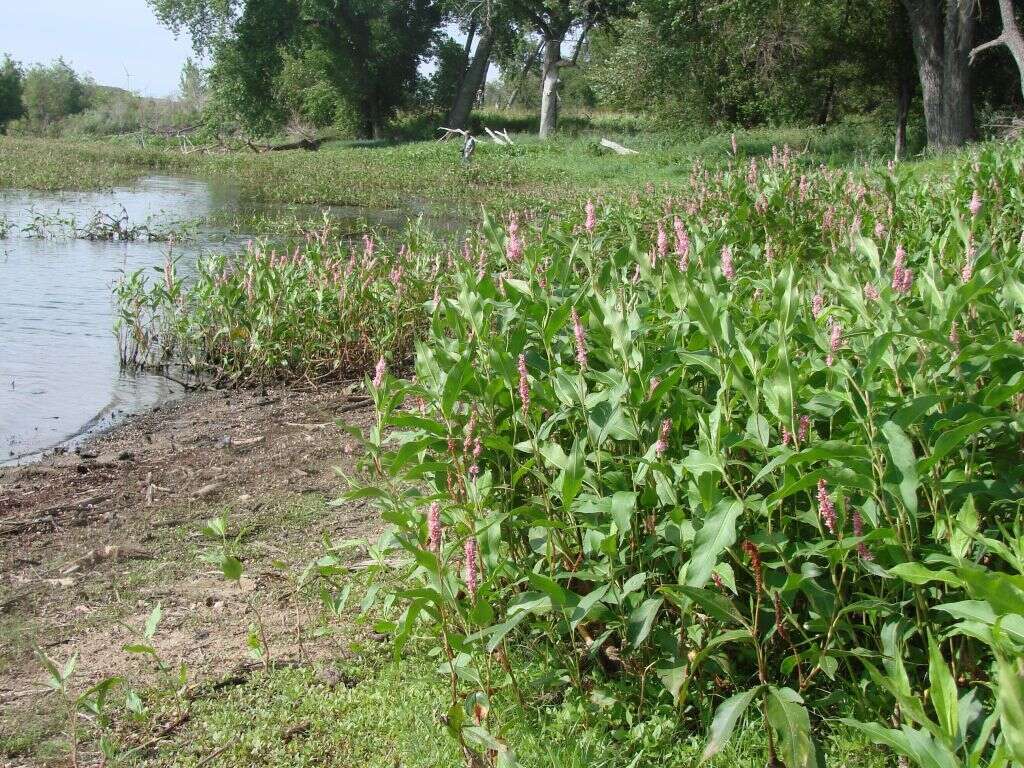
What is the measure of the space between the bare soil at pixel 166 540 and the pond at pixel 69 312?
2.25ft

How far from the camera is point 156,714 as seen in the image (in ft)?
9.60

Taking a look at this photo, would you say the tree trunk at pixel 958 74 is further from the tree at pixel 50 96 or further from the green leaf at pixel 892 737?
the tree at pixel 50 96

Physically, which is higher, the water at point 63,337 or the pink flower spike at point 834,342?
the pink flower spike at point 834,342

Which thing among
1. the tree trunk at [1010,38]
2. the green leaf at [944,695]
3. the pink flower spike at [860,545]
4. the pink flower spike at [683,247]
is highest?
the tree trunk at [1010,38]

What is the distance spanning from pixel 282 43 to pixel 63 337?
3783 cm

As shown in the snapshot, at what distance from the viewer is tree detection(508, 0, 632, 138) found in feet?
124

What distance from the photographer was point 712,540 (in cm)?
227

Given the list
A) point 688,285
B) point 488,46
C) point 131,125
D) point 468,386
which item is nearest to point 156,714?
point 468,386

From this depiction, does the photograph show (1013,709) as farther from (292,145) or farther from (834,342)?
(292,145)

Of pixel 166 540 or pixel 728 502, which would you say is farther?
pixel 166 540

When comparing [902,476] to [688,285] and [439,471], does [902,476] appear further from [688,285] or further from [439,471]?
[439,471]

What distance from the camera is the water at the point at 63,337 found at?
6.83 metres

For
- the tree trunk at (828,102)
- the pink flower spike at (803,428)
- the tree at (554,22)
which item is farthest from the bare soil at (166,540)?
the tree at (554,22)

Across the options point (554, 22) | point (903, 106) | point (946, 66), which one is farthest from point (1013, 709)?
point (554, 22)
